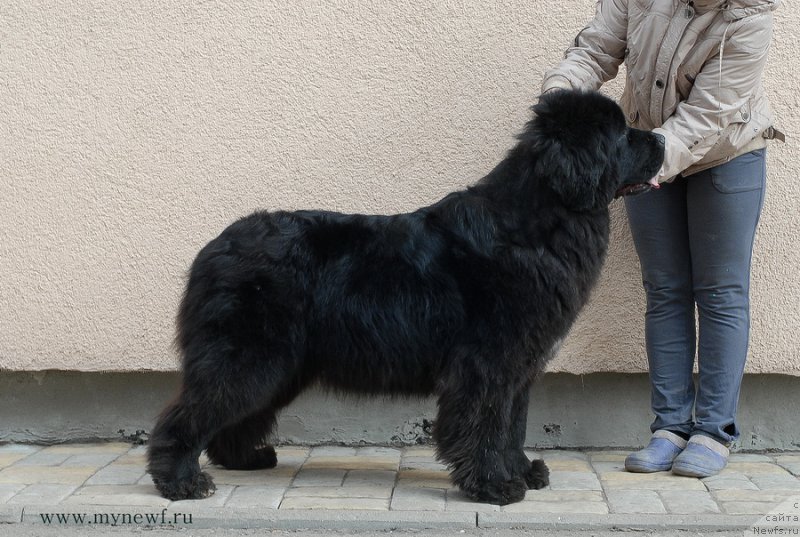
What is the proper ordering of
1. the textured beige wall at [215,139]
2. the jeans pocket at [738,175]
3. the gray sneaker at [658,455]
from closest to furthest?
1. the jeans pocket at [738,175]
2. the gray sneaker at [658,455]
3. the textured beige wall at [215,139]

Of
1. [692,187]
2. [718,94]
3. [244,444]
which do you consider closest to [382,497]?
[244,444]

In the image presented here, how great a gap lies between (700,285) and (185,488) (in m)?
2.51

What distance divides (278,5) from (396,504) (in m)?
2.63

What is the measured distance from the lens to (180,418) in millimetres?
3873

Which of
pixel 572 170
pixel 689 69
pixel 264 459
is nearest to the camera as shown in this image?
pixel 572 170

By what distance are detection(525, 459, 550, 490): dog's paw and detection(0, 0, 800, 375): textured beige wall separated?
84cm

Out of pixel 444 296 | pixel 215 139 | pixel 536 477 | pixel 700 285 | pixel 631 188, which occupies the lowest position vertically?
pixel 536 477

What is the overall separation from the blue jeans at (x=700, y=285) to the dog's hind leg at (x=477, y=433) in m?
1.03

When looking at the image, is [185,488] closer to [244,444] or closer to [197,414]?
[197,414]

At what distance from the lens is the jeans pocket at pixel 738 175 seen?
418 centimetres

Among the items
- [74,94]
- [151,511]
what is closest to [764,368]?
[151,511]

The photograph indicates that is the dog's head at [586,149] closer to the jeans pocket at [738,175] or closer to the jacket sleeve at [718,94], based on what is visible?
the jacket sleeve at [718,94]

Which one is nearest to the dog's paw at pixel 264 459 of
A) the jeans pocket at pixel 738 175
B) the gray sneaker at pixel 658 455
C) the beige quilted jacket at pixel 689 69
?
the gray sneaker at pixel 658 455

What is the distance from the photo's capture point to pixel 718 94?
13.1ft
